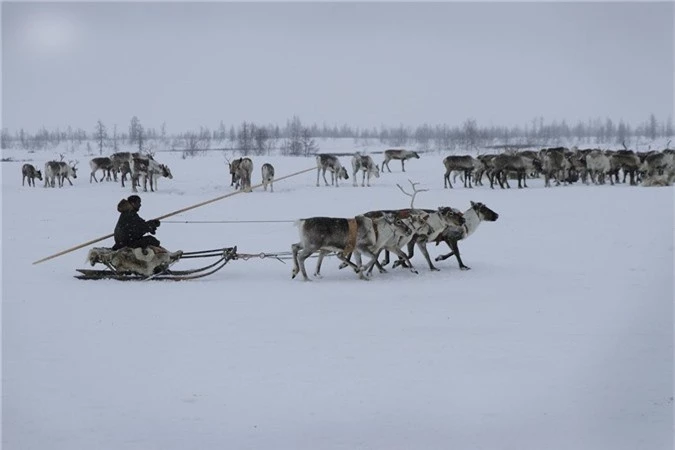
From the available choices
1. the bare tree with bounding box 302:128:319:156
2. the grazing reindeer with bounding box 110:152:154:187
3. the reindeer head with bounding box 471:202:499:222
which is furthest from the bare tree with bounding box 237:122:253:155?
the reindeer head with bounding box 471:202:499:222

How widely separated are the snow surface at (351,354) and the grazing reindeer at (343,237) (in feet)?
1.29

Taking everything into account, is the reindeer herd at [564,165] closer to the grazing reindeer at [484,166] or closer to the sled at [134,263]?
the grazing reindeer at [484,166]

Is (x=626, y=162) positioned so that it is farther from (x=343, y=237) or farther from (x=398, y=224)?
(x=343, y=237)

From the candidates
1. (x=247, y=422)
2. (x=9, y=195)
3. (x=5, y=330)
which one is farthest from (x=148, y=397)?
(x=9, y=195)

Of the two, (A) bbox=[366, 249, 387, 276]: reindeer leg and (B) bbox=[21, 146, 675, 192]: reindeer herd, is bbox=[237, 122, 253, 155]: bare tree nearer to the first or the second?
(B) bbox=[21, 146, 675, 192]: reindeer herd

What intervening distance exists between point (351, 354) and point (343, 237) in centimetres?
346

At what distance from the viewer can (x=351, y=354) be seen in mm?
6414

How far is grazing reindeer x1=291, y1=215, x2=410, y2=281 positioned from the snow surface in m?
0.39

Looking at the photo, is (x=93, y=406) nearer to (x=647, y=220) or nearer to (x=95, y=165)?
(x=647, y=220)

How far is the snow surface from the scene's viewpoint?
16.0 feet

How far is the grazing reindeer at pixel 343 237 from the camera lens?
9703 millimetres

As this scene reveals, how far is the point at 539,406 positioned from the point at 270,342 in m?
2.51

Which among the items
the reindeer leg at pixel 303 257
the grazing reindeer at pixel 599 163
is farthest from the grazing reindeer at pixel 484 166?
the reindeer leg at pixel 303 257

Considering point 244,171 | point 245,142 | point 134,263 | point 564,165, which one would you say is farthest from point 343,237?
point 245,142
